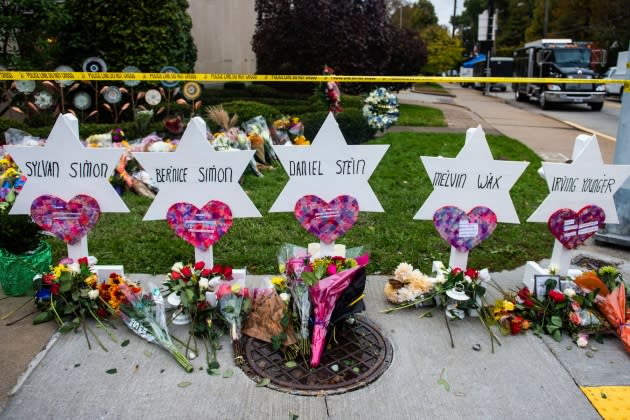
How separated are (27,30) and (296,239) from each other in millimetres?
6413

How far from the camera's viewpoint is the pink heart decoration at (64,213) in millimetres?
4234

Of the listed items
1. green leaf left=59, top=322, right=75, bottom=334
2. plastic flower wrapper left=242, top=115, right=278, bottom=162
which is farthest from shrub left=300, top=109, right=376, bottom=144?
green leaf left=59, top=322, right=75, bottom=334

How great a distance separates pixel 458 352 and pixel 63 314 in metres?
2.92

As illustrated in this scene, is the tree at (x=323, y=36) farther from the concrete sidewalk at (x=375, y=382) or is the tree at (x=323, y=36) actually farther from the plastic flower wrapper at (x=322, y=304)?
the plastic flower wrapper at (x=322, y=304)

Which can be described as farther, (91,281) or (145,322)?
(91,281)

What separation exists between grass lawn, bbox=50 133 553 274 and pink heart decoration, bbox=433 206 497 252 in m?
0.90

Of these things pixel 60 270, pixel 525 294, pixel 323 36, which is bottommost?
pixel 525 294

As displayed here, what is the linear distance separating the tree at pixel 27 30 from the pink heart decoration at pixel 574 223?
8202 mm

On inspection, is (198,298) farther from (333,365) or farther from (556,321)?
(556,321)

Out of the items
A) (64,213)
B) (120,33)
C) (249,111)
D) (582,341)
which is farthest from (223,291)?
(120,33)

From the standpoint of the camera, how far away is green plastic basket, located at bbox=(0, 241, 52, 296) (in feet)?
14.2

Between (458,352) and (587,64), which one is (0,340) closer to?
(458,352)

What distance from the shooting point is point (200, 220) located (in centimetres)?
423

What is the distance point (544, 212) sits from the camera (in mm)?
4434
